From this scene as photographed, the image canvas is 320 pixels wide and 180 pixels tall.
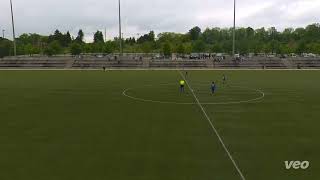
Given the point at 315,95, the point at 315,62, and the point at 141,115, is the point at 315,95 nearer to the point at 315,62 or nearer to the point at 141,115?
the point at 141,115

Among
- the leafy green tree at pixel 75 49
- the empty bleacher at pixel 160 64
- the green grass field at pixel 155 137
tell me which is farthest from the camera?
the leafy green tree at pixel 75 49

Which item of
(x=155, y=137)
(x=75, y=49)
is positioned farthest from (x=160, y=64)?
(x=155, y=137)

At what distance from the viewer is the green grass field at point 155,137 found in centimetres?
1698

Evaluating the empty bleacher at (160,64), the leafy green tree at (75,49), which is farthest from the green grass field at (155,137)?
the leafy green tree at (75,49)

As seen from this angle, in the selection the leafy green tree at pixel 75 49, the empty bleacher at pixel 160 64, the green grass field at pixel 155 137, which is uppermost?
the leafy green tree at pixel 75 49

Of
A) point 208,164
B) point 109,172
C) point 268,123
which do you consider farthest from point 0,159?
point 268,123

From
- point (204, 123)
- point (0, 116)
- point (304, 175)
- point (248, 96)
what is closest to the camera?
point (304, 175)

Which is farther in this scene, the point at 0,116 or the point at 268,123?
the point at 0,116

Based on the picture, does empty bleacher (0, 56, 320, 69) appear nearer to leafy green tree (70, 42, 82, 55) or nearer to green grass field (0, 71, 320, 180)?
leafy green tree (70, 42, 82, 55)

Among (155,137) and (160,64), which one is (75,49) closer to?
(160,64)

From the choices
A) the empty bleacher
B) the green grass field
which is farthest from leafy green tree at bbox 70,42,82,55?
the green grass field

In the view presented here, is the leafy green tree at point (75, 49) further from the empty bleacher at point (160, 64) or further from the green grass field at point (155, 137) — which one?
the green grass field at point (155, 137)

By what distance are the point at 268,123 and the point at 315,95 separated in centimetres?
1730

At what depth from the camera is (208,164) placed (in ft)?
58.5
